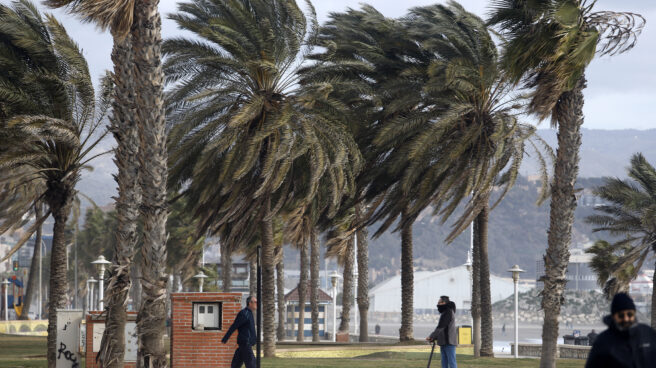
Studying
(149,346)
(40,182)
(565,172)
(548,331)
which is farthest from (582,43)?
(40,182)

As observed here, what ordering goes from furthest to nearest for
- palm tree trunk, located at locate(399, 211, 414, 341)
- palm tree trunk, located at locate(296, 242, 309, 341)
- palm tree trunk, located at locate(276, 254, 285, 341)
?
palm tree trunk, located at locate(276, 254, 285, 341) < palm tree trunk, located at locate(296, 242, 309, 341) < palm tree trunk, located at locate(399, 211, 414, 341)

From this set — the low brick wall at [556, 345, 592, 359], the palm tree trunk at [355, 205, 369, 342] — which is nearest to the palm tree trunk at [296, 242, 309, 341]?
the palm tree trunk at [355, 205, 369, 342]

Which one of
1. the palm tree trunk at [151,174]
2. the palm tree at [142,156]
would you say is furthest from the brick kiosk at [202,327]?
the palm tree trunk at [151,174]

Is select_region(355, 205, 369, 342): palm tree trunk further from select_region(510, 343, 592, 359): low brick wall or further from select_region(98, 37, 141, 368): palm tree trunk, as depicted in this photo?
select_region(98, 37, 141, 368): palm tree trunk

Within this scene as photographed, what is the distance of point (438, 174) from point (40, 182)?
40.7 feet

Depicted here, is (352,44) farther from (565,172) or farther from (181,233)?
(181,233)

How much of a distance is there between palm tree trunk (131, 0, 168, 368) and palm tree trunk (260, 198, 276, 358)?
12.5 meters

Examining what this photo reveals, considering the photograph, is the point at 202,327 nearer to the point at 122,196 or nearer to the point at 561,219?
the point at 122,196

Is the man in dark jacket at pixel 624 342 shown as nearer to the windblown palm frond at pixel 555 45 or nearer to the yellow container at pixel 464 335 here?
the windblown palm frond at pixel 555 45

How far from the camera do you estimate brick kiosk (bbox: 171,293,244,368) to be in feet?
58.9

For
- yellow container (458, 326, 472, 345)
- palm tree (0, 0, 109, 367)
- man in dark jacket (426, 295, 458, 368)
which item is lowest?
yellow container (458, 326, 472, 345)

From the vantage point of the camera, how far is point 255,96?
2525cm

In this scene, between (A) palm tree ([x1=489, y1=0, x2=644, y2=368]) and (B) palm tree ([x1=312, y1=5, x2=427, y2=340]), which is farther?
(B) palm tree ([x1=312, y1=5, x2=427, y2=340])

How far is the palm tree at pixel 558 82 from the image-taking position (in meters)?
18.3
